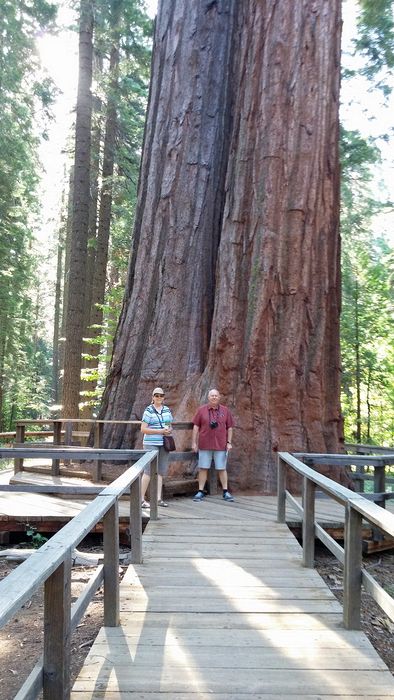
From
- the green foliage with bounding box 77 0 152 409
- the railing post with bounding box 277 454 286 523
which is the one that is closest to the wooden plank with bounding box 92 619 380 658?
the railing post with bounding box 277 454 286 523

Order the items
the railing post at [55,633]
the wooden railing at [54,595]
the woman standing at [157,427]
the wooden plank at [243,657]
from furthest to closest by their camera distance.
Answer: the woman standing at [157,427], the wooden plank at [243,657], the railing post at [55,633], the wooden railing at [54,595]

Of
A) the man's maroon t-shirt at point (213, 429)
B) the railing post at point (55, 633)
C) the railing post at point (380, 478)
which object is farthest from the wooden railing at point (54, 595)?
the man's maroon t-shirt at point (213, 429)

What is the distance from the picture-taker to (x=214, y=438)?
743 cm

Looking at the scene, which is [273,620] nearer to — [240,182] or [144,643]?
[144,643]

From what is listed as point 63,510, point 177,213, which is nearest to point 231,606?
point 63,510

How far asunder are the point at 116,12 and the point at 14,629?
13.7m

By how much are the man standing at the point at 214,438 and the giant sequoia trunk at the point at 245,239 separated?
0.65 metres

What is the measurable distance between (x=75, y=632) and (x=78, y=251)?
10.1 m

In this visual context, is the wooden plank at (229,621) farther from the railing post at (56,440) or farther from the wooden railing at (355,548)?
the railing post at (56,440)

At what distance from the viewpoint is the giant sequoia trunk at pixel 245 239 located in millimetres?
8336

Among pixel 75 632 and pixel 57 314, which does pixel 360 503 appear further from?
pixel 57 314

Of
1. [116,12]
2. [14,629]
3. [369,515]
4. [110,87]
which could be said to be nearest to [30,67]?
[110,87]

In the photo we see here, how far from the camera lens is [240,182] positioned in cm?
898

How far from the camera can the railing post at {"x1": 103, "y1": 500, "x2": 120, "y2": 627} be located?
3.34m
